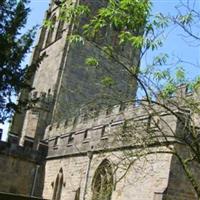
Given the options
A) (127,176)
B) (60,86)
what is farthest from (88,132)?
(60,86)

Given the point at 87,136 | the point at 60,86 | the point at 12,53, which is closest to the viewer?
the point at 12,53

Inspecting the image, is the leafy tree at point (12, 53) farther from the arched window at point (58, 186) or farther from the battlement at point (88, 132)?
the arched window at point (58, 186)

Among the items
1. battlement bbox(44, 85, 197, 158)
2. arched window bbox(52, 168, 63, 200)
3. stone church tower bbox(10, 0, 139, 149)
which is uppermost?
stone church tower bbox(10, 0, 139, 149)

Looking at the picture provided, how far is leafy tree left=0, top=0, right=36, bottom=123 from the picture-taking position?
13617 millimetres

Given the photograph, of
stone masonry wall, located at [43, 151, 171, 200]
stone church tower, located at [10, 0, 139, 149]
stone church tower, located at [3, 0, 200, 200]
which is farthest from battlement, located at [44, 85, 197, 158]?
stone church tower, located at [10, 0, 139, 149]

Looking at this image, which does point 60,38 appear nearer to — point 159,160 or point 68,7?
point 159,160

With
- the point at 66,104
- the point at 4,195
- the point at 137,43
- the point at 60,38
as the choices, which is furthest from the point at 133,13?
the point at 60,38

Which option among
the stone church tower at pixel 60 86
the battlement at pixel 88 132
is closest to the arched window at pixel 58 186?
the battlement at pixel 88 132

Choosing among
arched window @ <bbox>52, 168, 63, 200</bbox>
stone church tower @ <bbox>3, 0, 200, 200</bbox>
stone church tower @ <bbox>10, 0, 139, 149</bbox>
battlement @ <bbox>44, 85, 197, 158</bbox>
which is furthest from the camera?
stone church tower @ <bbox>10, 0, 139, 149</bbox>

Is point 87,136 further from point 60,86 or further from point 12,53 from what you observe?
point 60,86

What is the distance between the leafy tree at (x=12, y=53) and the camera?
44.7ft

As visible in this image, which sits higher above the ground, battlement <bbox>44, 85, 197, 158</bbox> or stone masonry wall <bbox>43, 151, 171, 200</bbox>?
battlement <bbox>44, 85, 197, 158</bbox>

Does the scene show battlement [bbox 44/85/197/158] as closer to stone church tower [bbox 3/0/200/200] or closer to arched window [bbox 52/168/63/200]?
stone church tower [bbox 3/0/200/200]

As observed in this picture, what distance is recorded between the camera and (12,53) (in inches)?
566
